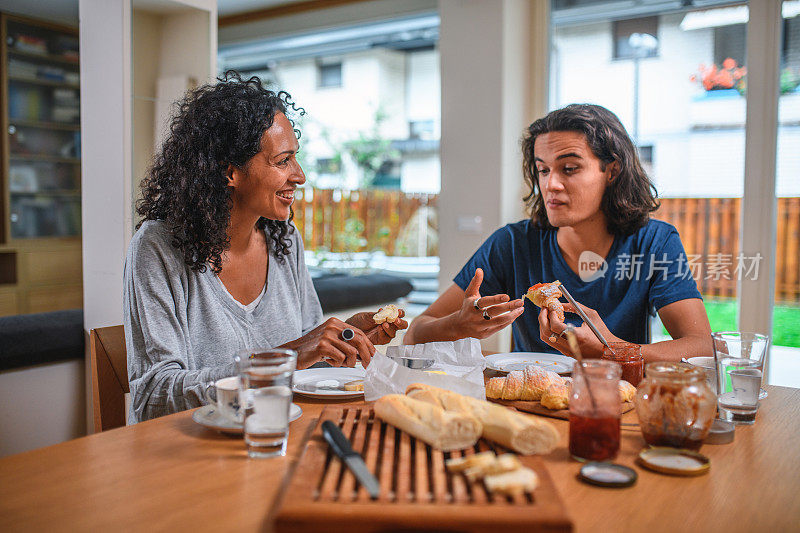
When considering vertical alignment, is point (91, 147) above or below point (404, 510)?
above

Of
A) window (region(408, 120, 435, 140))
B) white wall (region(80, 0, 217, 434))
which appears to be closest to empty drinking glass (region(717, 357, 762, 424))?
white wall (region(80, 0, 217, 434))

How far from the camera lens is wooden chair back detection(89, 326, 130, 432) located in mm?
1496

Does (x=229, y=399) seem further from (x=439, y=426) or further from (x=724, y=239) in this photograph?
(x=724, y=239)

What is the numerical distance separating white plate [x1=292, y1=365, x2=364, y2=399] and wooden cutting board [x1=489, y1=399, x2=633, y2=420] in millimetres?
303

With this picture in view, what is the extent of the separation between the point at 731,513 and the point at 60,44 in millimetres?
3200

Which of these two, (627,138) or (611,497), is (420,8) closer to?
(627,138)

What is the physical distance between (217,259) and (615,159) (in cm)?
127

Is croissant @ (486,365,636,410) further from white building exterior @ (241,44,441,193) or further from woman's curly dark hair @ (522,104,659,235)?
white building exterior @ (241,44,441,193)

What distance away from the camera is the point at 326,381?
1.44 m

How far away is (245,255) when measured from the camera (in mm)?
1794

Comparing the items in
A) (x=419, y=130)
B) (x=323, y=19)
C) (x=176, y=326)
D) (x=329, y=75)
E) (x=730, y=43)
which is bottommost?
(x=176, y=326)

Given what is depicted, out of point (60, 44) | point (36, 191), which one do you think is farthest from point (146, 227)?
point (36, 191)

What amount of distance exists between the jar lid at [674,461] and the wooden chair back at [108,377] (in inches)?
44.9

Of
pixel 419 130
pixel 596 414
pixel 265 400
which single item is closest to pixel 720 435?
pixel 596 414
